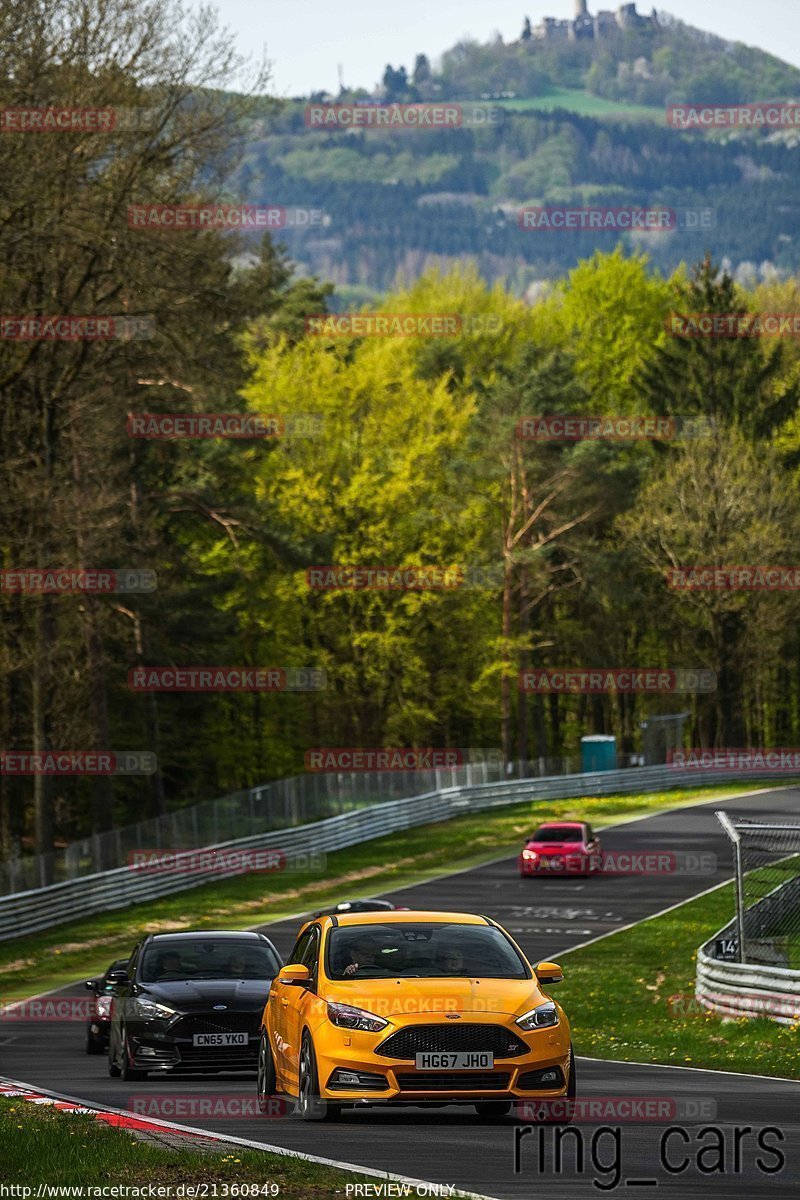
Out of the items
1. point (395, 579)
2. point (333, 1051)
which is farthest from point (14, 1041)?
point (395, 579)

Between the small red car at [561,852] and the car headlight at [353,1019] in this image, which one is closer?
the car headlight at [353,1019]

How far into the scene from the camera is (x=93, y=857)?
40.9 meters

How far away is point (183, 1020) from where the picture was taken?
56.3 feet

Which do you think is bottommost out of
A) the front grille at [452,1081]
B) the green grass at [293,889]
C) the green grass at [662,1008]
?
the green grass at [293,889]

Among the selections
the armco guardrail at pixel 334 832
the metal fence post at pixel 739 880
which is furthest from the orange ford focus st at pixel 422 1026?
the armco guardrail at pixel 334 832

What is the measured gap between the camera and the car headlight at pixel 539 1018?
475 inches

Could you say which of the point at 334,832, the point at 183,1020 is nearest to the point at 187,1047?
the point at 183,1020

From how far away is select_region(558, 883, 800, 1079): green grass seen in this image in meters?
19.5

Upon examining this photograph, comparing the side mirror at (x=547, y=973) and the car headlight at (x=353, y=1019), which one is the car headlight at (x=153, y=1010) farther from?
the car headlight at (x=353, y=1019)

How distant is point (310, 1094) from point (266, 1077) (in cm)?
160

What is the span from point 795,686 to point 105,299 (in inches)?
2227

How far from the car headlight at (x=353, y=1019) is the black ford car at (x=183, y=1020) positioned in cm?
517

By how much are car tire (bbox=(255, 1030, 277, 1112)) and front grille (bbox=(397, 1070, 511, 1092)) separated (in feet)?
6.48

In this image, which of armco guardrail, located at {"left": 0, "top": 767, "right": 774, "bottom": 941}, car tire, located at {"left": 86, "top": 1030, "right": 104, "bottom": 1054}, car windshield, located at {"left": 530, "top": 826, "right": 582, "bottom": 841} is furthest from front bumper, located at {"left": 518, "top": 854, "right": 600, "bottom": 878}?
car tire, located at {"left": 86, "top": 1030, "right": 104, "bottom": 1054}
